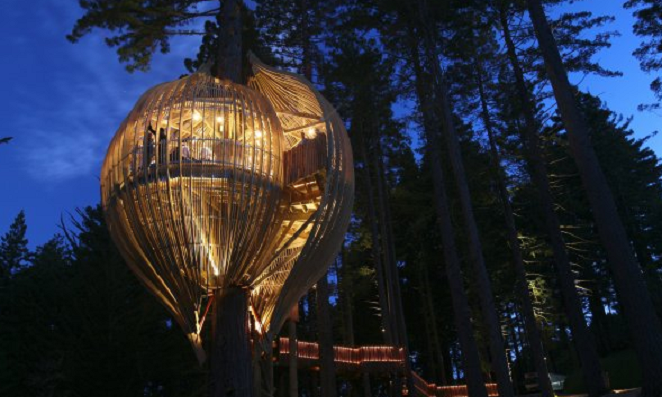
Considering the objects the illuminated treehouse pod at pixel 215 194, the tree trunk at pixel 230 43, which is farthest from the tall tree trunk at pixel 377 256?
the illuminated treehouse pod at pixel 215 194

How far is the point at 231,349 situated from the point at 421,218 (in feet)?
56.0

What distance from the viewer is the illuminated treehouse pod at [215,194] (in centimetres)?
407

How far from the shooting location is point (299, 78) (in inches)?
211

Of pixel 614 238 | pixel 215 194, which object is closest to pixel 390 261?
pixel 614 238

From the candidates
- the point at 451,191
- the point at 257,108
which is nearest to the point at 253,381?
the point at 257,108

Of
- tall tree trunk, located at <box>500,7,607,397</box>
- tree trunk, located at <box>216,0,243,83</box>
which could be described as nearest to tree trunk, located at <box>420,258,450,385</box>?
tall tree trunk, located at <box>500,7,607,397</box>

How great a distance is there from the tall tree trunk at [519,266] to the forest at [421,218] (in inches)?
3.1

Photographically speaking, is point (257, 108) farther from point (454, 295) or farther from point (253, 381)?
point (454, 295)

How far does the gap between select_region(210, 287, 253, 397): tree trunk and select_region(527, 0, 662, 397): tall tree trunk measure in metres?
6.60

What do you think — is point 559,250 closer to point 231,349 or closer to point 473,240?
point 473,240

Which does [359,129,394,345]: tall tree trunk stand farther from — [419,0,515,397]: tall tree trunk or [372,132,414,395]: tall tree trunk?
[419,0,515,397]: tall tree trunk

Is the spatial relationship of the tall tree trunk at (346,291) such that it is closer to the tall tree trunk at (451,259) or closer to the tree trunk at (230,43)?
the tall tree trunk at (451,259)

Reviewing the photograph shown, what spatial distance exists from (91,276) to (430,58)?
978 centimetres

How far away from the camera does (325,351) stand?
12.1m
